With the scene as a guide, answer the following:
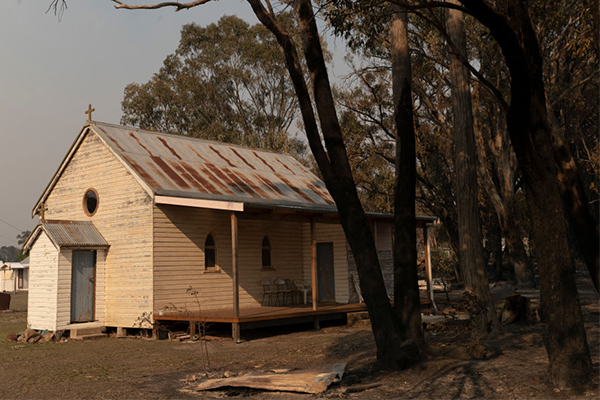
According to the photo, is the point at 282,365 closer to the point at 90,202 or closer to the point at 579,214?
the point at 579,214

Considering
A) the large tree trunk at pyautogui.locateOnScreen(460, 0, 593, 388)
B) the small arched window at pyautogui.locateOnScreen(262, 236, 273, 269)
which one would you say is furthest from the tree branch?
the small arched window at pyautogui.locateOnScreen(262, 236, 273, 269)

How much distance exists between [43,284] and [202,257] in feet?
15.6

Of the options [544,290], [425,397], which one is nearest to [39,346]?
[425,397]

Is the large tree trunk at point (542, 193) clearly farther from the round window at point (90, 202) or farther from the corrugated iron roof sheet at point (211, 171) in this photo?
the round window at point (90, 202)

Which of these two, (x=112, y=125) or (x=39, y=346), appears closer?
(x=39, y=346)

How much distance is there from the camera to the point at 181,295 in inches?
659

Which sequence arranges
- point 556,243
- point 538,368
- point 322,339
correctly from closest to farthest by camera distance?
point 556,243
point 538,368
point 322,339

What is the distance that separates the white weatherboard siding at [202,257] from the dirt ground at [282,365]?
1.54 meters

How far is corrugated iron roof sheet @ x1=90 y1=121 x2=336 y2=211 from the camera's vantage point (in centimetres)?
1711

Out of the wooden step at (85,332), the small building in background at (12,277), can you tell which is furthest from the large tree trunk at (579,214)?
the small building in background at (12,277)

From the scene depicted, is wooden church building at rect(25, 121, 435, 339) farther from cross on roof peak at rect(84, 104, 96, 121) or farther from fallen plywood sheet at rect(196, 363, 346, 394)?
fallen plywood sheet at rect(196, 363, 346, 394)

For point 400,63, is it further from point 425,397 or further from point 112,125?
point 112,125

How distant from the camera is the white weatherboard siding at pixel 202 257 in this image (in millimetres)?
16469

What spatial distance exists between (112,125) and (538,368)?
15.6 m
